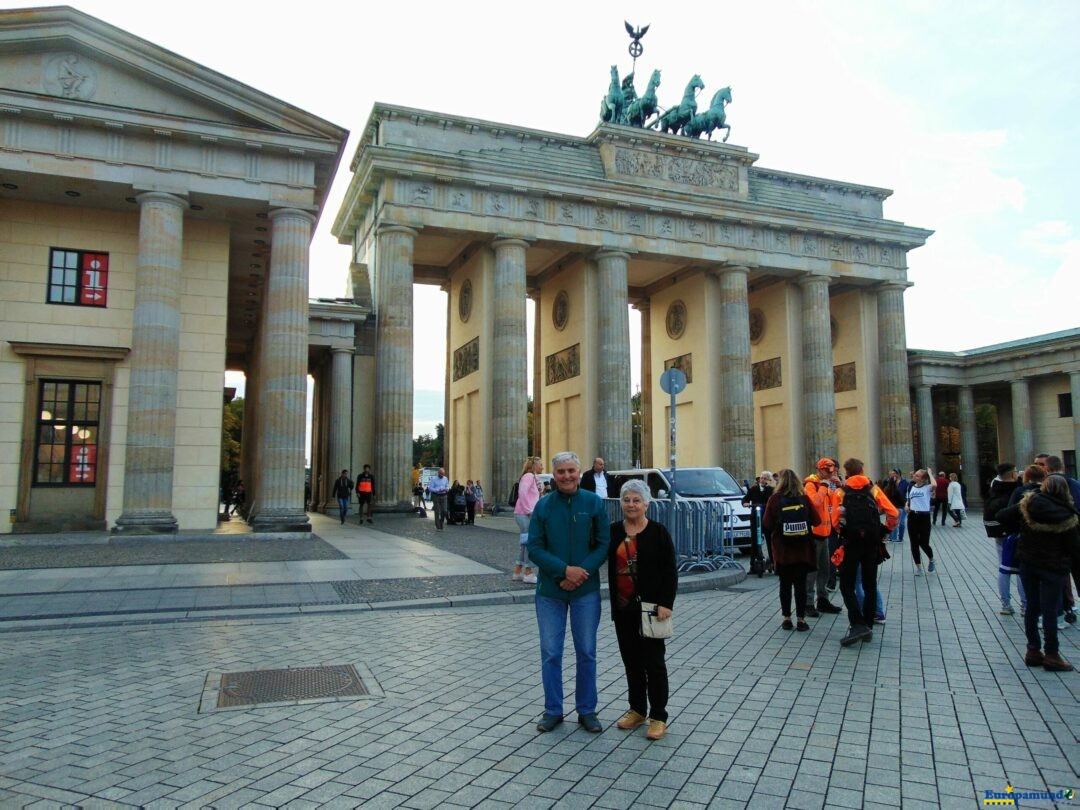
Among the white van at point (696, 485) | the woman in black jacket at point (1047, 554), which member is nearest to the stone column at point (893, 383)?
the white van at point (696, 485)

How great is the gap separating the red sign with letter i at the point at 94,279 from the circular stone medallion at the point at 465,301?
728 inches

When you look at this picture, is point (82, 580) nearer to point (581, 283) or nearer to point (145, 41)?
point (145, 41)

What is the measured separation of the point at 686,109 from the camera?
38844 millimetres

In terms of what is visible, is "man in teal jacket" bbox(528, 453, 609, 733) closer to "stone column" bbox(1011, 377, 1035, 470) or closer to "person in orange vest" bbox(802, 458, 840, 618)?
"person in orange vest" bbox(802, 458, 840, 618)

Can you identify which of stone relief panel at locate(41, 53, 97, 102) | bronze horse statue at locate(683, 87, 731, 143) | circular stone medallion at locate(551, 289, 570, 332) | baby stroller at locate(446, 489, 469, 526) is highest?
bronze horse statue at locate(683, 87, 731, 143)

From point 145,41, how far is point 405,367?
1500 centimetres

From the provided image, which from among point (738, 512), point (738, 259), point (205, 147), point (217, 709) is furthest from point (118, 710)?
point (738, 259)

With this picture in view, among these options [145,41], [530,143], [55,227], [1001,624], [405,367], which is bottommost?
[1001,624]

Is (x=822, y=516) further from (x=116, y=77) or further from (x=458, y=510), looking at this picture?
(x=116, y=77)

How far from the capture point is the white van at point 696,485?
56.3 ft

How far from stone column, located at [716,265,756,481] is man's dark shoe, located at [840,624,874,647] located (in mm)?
29795

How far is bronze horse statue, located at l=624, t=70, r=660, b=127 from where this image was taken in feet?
127

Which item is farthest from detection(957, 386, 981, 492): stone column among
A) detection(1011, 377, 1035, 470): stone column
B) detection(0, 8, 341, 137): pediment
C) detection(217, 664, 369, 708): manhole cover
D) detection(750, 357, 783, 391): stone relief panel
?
detection(217, 664, 369, 708): manhole cover

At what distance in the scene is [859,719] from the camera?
5613 millimetres
